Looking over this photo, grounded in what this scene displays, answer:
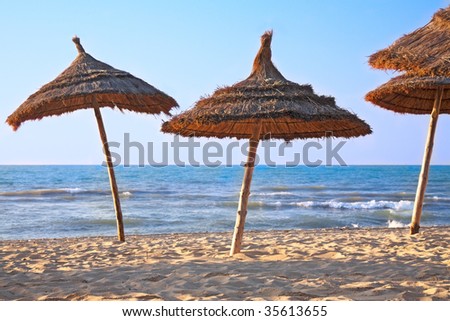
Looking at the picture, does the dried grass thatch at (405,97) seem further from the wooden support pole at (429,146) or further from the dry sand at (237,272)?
the dry sand at (237,272)

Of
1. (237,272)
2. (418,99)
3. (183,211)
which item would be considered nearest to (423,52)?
(418,99)

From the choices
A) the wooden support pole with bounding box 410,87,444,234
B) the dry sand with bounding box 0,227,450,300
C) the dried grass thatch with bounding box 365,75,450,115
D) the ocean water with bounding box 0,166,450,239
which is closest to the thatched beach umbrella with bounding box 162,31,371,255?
the dry sand with bounding box 0,227,450,300

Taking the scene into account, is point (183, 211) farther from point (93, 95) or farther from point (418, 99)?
point (93, 95)

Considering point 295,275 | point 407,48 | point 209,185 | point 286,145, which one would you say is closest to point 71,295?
point 295,275

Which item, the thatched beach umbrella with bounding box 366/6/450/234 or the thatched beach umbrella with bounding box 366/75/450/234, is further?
the thatched beach umbrella with bounding box 366/75/450/234

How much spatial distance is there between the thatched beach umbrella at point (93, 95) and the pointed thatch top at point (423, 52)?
115 inches

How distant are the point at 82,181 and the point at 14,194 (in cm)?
1165

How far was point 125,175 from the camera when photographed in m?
43.2

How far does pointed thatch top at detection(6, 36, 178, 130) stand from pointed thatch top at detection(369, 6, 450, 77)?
2.93 meters

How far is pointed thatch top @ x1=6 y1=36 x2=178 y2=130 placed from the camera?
6.96 meters

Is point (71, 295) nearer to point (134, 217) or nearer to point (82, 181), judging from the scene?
point (134, 217)

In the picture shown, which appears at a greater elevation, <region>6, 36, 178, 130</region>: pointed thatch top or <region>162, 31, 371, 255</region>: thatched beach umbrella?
<region>6, 36, 178, 130</region>: pointed thatch top

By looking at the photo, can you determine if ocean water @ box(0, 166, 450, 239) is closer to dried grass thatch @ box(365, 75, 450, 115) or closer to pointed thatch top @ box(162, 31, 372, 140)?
dried grass thatch @ box(365, 75, 450, 115)

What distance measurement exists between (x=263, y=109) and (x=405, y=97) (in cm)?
388
